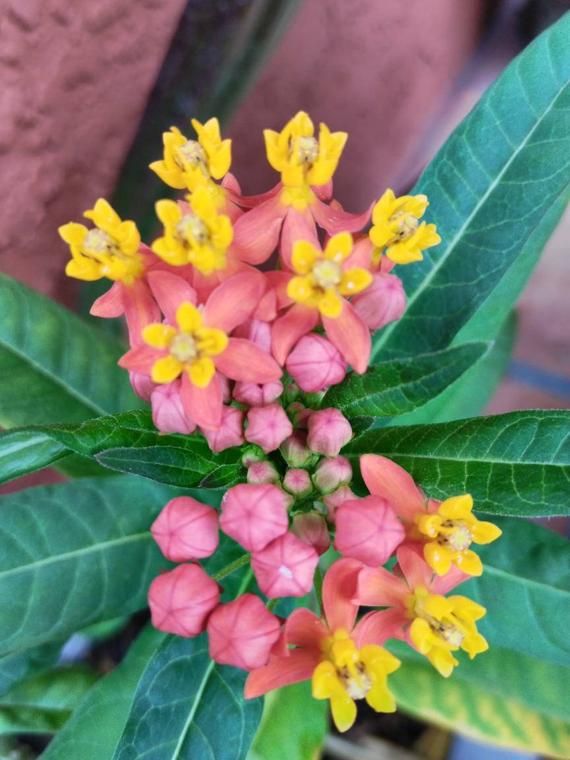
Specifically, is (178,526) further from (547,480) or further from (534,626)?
(534,626)

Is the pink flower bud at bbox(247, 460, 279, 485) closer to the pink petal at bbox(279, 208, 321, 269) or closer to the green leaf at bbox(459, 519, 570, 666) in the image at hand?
the pink petal at bbox(279, 208, 321, 269)

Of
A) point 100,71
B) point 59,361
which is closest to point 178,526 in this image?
point 59,361

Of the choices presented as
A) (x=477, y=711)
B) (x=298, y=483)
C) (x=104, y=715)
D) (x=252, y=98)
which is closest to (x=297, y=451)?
(x=298, y=483)

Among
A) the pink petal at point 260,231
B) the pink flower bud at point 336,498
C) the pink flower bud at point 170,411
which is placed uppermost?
the pink petal at point 260,231

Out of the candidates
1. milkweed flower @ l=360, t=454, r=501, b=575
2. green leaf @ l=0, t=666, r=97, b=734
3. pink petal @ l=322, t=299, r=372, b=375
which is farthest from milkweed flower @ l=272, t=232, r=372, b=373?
green leaf @ l=0, t=666, r=97, b=734

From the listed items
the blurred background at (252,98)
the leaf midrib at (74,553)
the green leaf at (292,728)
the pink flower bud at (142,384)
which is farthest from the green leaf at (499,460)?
the blurred background at (252,98)

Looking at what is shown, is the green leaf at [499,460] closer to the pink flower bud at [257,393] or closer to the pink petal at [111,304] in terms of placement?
the pink flower bud at [257,393]
